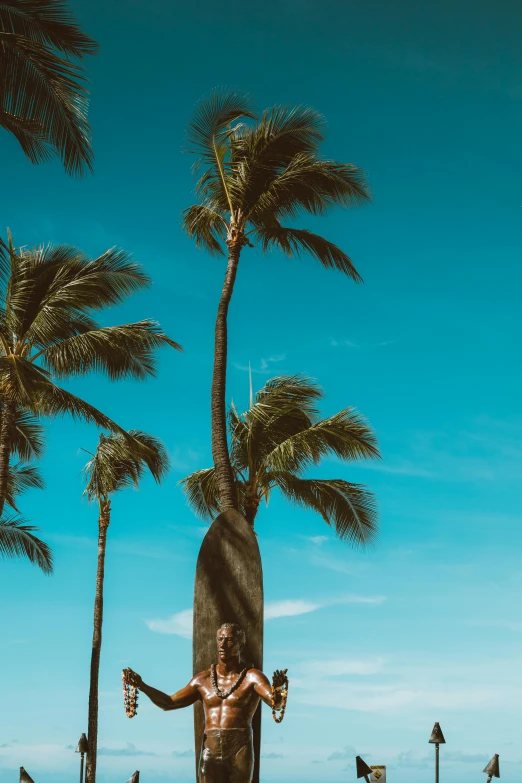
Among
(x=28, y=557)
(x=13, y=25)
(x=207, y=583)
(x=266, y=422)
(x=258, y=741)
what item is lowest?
(x=258, y=741)

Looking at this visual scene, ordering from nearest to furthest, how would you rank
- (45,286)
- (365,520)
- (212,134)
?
(212,134) < (45,286) < (365,520)

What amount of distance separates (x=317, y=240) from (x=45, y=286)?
18.0 feet

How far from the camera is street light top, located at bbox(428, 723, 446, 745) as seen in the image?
61.6 feet

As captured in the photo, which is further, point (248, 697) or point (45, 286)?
point (45, 286)

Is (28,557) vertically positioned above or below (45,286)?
below

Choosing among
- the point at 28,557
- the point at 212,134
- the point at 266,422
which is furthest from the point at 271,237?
the point at 28,557

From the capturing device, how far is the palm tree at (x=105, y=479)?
73.6ft

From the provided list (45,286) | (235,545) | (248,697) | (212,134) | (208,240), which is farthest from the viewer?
(45,286)

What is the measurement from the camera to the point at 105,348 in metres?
18.0

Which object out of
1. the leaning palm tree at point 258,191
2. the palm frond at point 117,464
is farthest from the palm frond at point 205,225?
the palm frond at point 117,464

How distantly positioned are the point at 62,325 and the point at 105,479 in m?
6.30

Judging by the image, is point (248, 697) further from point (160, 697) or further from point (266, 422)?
point (266, 422)

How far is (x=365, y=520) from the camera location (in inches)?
768

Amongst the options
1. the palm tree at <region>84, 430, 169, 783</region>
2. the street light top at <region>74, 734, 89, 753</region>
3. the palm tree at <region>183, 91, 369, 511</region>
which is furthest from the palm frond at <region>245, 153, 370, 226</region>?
the street light top at <region>74, 734, 89, 753</region>
